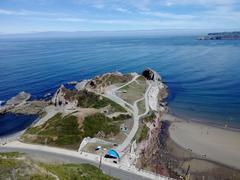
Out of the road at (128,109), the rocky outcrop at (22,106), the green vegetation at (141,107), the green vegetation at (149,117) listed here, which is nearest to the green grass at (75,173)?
the road at (128,109)

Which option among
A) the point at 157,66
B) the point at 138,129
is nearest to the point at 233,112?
the point at 138,129

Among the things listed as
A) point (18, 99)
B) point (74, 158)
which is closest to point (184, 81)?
point (18, 99)

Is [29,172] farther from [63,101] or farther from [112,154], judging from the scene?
[63,101]

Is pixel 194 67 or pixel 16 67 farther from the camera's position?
pixel 16 67

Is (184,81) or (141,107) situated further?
(184,81)

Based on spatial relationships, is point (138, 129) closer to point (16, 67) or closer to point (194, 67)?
point (194, 67)

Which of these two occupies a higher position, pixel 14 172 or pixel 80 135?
pixel 14 172
